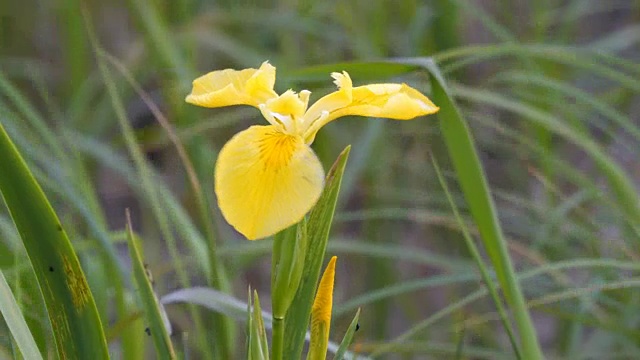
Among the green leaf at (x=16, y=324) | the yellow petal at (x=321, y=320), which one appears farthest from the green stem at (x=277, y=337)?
the green leaf at (x=16, y=324)

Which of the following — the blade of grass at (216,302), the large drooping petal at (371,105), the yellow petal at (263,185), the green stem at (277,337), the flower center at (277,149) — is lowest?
the green stem at (277,337)

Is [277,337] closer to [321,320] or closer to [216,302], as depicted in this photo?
[321,320]

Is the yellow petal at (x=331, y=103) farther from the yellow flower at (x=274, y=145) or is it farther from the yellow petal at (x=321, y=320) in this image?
the yellow petal at (x=321, y=320)

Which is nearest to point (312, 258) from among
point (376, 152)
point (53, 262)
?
point (53, 262)

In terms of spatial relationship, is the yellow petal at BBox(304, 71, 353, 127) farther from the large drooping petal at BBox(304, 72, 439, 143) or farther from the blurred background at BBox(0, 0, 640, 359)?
the blurred background at BBox(0, 0, 640, 359)

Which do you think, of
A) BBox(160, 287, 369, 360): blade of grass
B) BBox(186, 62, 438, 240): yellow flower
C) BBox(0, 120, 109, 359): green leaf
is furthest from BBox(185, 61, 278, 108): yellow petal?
BBox(160, 287, 369, 360): blade of grass
